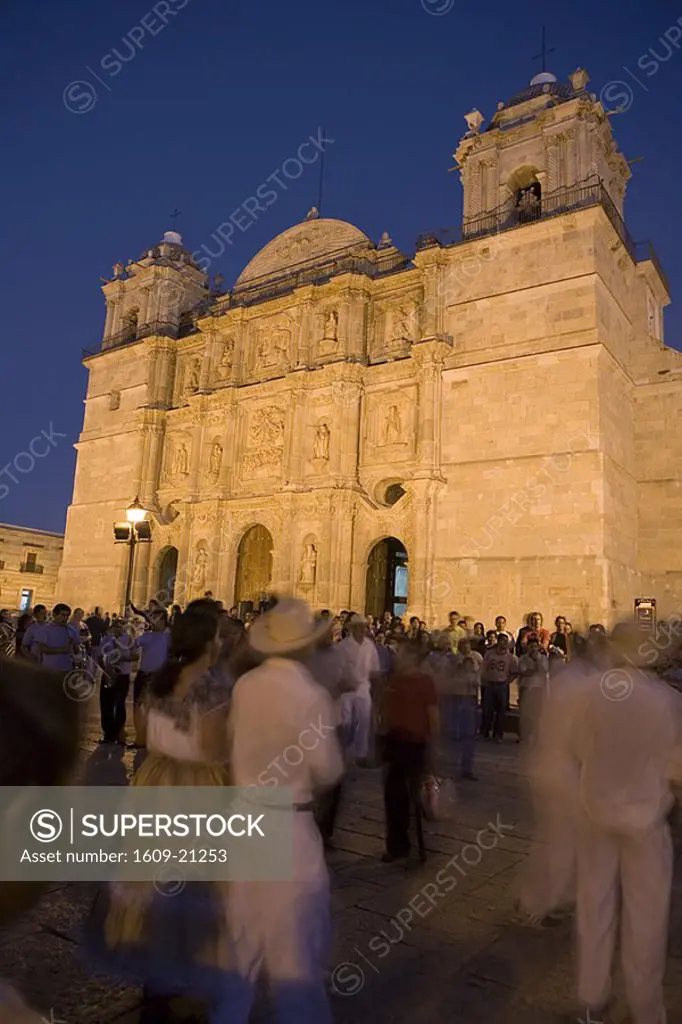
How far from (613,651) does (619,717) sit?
0.34 meters

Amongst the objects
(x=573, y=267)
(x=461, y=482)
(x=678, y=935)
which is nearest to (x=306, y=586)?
(x=461, y=482)

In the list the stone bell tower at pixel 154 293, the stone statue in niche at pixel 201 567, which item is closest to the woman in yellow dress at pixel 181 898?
the stone statue in niche at pixel 201 567

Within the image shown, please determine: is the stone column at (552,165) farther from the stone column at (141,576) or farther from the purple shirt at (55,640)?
the stone column at (141,576)

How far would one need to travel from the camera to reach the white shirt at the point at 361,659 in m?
8.00

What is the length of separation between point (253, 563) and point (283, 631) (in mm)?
21351

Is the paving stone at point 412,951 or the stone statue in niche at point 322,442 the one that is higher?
the stone statue in niche at point 322,442

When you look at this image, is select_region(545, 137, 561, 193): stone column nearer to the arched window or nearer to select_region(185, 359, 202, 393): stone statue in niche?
select_region(185, 359, 202, 393): stone statue in niche

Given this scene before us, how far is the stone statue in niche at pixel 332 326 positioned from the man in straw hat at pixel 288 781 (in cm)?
2101

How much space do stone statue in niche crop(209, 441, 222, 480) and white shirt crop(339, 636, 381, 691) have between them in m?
17.7

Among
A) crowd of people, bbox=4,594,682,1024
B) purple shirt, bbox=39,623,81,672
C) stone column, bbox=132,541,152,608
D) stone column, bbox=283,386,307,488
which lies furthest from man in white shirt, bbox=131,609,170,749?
stone column, bbox=132,541,152,608

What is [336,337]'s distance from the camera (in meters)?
22.9

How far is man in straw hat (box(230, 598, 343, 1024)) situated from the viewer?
2670 mm

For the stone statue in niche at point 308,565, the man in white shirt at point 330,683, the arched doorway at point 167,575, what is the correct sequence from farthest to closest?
the arched doorway at point 167,575 < the stone statue in niche at point 308,565 < the man in white shirt at point 330,683

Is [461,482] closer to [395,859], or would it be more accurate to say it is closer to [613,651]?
[395,859]
